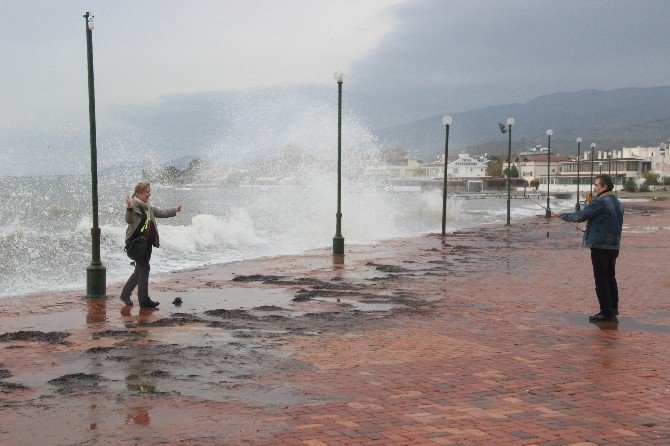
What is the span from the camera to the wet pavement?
5688mm

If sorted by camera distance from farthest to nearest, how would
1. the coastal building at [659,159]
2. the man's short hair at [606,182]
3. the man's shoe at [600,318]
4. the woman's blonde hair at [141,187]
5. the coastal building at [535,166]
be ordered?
1. the coastal building at [535,166]
2. the coastal building at [659,159]
3. the woman's blonde hair at [141,187]
4. the man's shoe at [600,318]
5. the man's short hair at [606,182]

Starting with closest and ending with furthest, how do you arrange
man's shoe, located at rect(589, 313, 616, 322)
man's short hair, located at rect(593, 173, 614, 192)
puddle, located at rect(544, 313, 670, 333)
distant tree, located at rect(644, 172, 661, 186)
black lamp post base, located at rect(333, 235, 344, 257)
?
puddle, located at rect(544, 313, 670, 333), man's short hair, located at rect(593, 173, 614, 192), man's shoe, located at rect(589, 313, 616, 322), black lamp post base, located at rect(333, 235, 344, 257), distant tree, located at rect(644, 172, 661, 186)

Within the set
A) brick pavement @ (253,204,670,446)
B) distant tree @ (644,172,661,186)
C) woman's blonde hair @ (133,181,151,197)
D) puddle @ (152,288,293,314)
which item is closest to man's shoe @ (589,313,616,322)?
brick pavement @ (253,204,670,446)

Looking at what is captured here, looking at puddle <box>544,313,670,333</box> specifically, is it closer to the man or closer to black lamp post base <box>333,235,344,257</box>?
the man

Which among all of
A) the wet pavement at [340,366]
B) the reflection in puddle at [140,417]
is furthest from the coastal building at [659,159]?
the reflection in puddle at [140,417]

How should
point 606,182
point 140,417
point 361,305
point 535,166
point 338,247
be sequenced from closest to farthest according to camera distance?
point 140,417 < point 606,182 < point 361,305 < point 338,247 < point 535,166

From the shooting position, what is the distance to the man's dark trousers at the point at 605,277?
33.5ft

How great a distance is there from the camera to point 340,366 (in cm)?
777

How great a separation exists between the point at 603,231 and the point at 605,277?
2.13 ft

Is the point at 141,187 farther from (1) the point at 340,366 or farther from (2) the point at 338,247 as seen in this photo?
(2) the point at 338,247

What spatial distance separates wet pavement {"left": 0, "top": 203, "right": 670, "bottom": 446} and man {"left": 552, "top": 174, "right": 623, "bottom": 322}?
524 millimetres

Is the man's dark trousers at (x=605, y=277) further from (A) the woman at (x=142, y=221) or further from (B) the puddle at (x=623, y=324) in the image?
(A) the woman at (x=142, y=221)

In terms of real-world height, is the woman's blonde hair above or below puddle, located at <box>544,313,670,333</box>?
above

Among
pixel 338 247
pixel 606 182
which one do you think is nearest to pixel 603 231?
pixel 606 182
